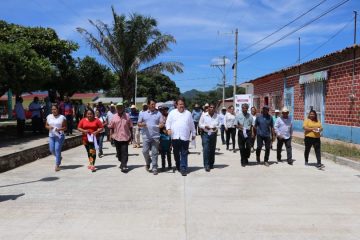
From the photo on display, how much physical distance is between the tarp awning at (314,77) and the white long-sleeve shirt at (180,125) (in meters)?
10.8

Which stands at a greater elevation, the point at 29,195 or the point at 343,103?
the point at 343,103

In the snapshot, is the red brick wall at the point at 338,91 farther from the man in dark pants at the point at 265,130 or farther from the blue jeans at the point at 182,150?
the blue jeans at the point at 182,150

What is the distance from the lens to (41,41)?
68.2 ft

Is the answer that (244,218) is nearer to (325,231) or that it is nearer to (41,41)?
(325,231)

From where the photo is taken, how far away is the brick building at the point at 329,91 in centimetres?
1686

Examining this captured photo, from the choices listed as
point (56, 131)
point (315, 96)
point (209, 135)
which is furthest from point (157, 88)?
point (56, 131)

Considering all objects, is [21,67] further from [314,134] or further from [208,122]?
[314,134]

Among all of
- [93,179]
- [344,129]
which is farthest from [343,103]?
[93,179]

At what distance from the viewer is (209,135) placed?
11164 mm

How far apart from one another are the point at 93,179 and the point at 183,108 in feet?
8.38

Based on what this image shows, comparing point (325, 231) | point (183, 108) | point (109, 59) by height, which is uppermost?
point (109, 59)

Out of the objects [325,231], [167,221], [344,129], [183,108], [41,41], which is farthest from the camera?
[41,41]

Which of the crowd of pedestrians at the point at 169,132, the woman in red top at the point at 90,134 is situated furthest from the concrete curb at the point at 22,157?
the woman in red top at the point at 90,134

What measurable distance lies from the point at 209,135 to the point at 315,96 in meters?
11.6
